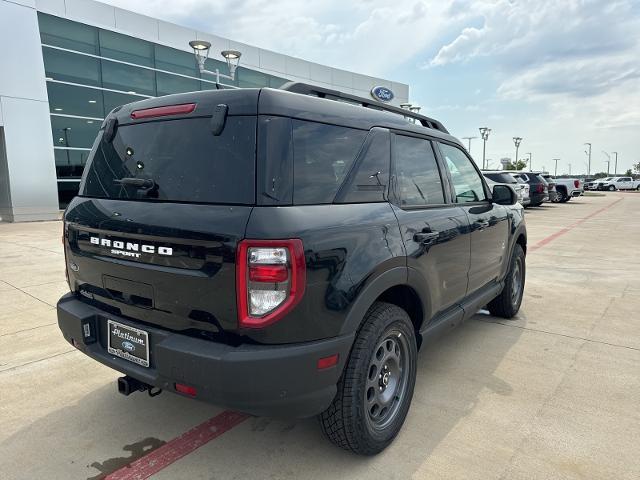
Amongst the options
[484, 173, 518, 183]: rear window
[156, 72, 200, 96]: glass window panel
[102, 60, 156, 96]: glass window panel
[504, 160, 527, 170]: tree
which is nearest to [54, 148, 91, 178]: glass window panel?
[102, 60, 156, 96]: glass window panel

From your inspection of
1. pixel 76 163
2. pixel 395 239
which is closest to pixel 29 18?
pixel 76 163

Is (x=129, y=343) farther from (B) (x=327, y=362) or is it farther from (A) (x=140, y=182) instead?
(B) (x=327, y=362)

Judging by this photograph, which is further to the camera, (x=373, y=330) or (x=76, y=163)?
(x=76, y=163)

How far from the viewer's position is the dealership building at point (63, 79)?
1456 centimetres

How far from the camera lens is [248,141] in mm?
2051

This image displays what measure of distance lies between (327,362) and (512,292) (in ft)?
10.7

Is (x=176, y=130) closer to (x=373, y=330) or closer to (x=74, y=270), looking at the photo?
(x=74, y=270)

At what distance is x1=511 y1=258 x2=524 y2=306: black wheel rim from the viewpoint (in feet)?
15.4

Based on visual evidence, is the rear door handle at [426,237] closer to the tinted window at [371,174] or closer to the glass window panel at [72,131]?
the tinted window at [371,174]

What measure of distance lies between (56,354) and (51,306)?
5.17 feet

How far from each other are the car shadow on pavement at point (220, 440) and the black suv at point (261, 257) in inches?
7.5

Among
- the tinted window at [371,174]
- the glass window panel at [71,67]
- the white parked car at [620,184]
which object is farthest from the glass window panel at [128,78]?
the white parked car at [620,184]

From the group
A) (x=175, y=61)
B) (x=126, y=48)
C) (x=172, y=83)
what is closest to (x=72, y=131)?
(x=126, y=48)

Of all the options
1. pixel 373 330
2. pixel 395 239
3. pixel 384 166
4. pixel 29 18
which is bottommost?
pixel 373 330
